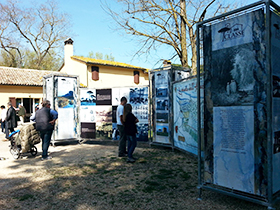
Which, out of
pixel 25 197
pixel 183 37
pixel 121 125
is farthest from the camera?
pixel 183 37

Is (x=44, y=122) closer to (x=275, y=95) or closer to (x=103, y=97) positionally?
(x=103, y=97)

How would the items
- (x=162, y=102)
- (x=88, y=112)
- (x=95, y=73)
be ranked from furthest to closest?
1. (x=95, y=73)
2. (x=88, y=112)
3. (x=162, y=102)

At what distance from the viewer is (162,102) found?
27.5ft

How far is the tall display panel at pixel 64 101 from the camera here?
9484 mm

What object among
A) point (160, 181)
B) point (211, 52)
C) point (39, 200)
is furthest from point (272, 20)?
point (39, 200)

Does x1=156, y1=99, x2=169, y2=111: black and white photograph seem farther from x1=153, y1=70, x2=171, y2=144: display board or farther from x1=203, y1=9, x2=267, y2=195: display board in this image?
x1=203, y1=9, x2=267, y2=195: display board

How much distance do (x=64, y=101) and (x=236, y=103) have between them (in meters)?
7.65

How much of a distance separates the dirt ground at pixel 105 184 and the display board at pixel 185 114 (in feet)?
1.54

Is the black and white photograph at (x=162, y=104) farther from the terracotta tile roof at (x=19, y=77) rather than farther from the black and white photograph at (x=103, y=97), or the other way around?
the terracotta tile roof at (x=19, y=77)

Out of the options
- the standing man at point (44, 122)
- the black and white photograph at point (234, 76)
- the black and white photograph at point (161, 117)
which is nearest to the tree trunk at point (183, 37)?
the black and white photograph at point (161, 117)

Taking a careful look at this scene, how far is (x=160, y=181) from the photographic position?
498 centimetres

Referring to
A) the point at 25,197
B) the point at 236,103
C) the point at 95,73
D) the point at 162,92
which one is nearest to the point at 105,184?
the point at 25,197

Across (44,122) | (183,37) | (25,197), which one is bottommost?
(25,197)

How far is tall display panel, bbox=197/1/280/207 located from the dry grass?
0.54 metres
